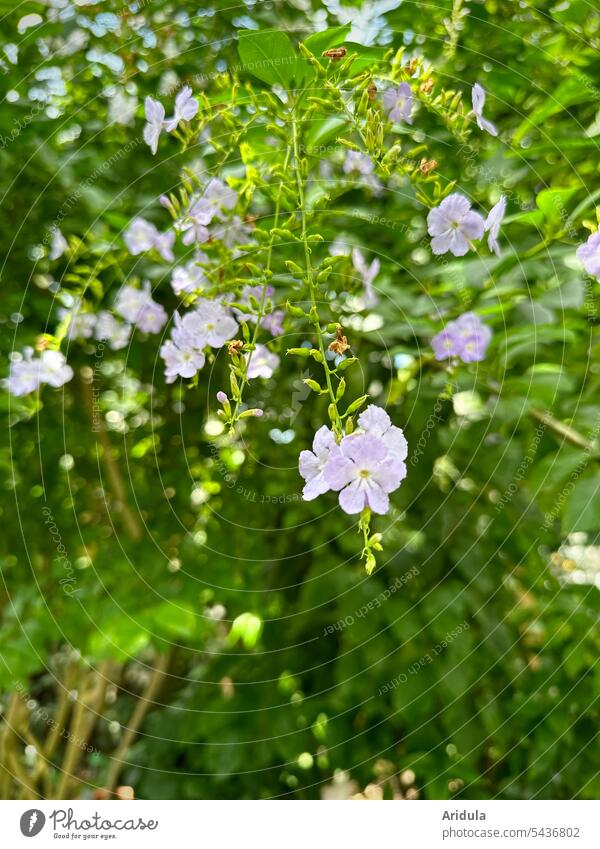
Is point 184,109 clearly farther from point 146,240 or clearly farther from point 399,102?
point 146,240

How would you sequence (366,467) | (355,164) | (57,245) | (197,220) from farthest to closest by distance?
1. (57,245)
2. (355,164)
3. (197,220)
4. (366,467)

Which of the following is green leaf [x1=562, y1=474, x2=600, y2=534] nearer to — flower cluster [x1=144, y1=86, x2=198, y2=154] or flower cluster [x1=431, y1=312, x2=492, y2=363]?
flower cluster [x1=431, y1=312, x2=492, y2=363]

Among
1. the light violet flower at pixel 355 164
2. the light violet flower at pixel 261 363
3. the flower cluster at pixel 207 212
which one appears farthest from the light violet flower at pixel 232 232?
the light violet flower at pixel 355 164

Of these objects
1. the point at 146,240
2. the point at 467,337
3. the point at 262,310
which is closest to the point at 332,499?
the point at 467,337
